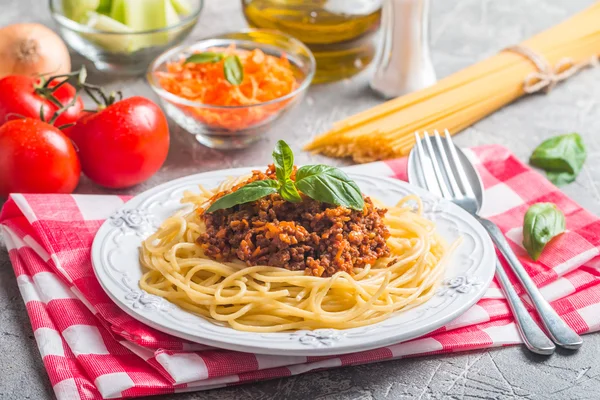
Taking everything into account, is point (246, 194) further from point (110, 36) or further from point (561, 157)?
point (110, 36)

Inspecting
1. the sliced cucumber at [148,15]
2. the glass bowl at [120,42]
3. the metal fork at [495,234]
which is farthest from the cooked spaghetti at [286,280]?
the sliced cucumber at [148,15]

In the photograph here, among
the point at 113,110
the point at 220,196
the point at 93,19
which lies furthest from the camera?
the point at 93,19

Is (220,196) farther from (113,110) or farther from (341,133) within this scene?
(341,133)

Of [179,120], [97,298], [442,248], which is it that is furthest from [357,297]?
[179,120]

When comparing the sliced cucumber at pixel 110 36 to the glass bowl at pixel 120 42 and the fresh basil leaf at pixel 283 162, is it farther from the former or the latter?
the fresh basil leaf at pixel 283 162

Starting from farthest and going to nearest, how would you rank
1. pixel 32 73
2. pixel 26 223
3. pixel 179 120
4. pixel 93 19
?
pixel 93 19
pixel 32 73
pixel 179 120
pixel 26 223
